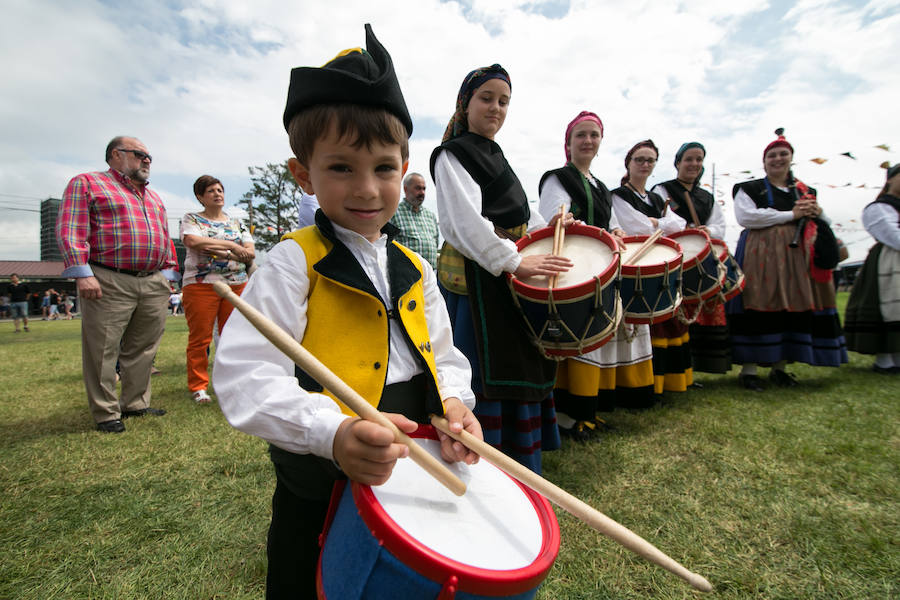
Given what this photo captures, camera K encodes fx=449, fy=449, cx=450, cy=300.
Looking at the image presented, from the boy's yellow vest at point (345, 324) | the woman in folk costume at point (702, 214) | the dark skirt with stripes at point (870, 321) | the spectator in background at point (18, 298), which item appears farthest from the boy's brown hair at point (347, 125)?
the spectator in background at point (18, 298)

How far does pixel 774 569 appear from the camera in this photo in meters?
1.62

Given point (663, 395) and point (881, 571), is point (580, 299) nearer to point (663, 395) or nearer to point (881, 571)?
point (881, 571)

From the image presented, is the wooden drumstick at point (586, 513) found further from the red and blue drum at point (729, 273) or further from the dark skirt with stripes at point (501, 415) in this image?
the red and blue drum at point (729, 273)

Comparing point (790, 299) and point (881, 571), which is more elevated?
point (790, 299)

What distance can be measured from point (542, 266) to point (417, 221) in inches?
117

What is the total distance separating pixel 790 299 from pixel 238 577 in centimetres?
488

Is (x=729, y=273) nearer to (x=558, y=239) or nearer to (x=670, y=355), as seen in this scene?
(x=670, y=355)

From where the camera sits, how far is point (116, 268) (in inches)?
128

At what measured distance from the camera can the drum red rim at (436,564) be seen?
696mm

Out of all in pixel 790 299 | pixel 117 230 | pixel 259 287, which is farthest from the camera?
pixel 790 299

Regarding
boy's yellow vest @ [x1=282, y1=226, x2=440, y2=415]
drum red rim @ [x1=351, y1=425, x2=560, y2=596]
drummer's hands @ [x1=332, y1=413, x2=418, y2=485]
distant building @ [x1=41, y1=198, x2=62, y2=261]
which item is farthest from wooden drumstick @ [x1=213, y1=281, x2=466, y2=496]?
distant building @ [x1=41, y1=198, x2=62, y2=261]

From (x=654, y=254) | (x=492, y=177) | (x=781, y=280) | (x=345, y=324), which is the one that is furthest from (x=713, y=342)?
(x=345, y=324)

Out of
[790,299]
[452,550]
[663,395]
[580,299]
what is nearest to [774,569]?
[580,299]

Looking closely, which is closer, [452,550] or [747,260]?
[452,550]
